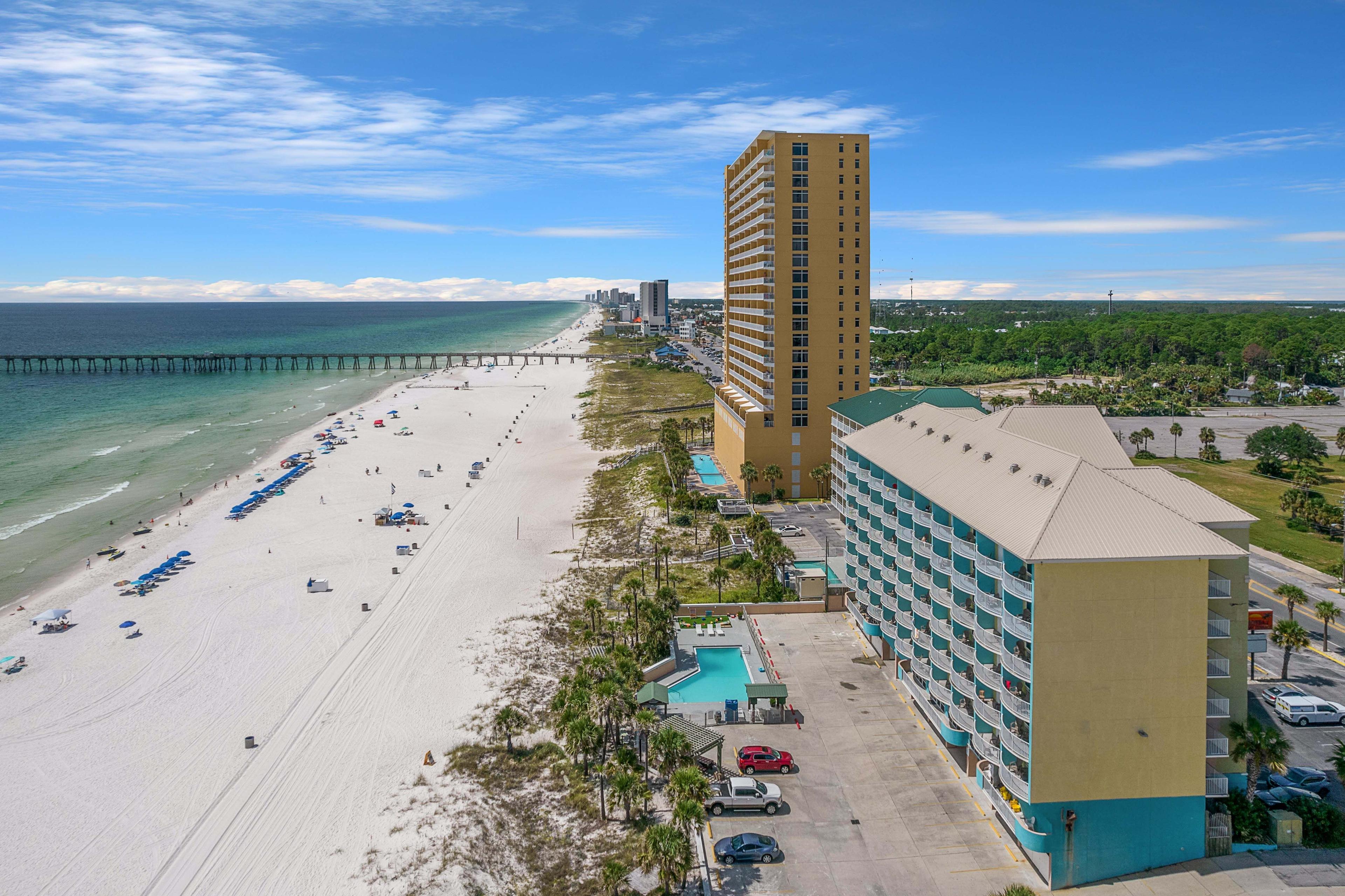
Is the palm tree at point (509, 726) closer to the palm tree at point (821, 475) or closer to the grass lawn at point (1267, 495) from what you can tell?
the palm tree at point (821, 475)

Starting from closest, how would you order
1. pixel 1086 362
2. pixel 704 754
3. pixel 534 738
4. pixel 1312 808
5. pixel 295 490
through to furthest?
1. pixel 1312 808
2. pixel 704 754
3. pixel 534 738
4. pixel 295 490
5. pixel 1086 362

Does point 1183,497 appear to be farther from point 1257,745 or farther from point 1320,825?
point 1320,825

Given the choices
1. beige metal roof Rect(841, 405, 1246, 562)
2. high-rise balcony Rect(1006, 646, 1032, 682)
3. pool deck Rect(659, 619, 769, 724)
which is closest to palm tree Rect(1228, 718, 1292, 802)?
beige metal roof Rect(841, 405, 1246, 562)

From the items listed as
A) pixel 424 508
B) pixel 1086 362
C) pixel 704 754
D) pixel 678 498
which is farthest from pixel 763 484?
pixel 1086 362

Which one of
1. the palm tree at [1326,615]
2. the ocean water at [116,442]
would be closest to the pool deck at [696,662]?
the palm tree at [1326,615]

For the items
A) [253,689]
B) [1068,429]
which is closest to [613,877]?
[253,689]

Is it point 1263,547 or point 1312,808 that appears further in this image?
point 1263,547

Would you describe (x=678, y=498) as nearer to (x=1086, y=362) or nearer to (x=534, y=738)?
(x=534, y=738)
